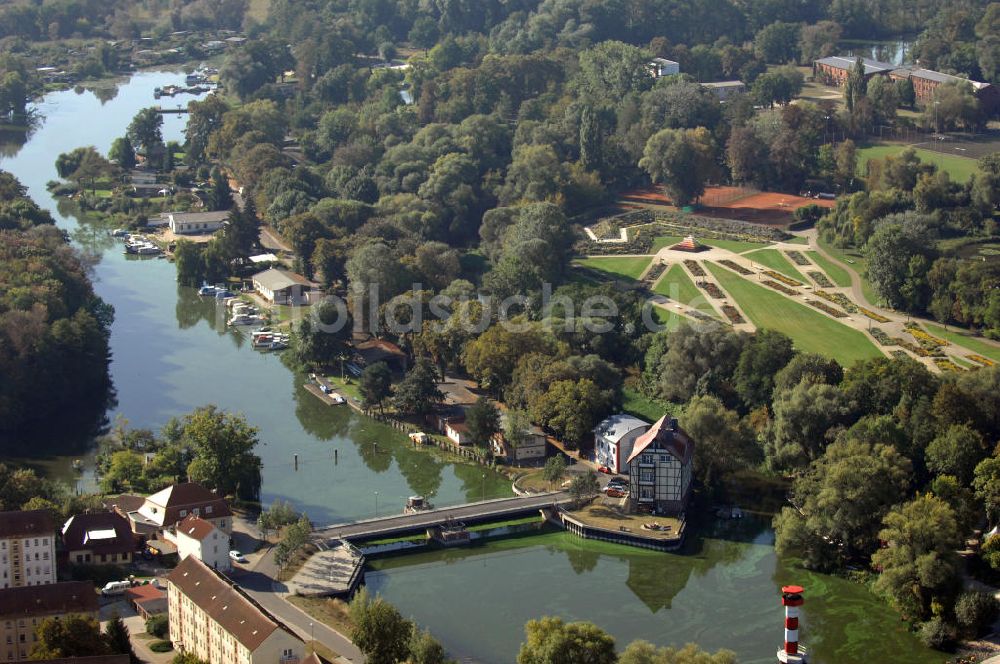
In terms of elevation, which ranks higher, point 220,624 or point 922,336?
point 220,624

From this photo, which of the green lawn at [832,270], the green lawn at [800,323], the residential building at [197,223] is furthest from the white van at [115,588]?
the residential building at [197,223]

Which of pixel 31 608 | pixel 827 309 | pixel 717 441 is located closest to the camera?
pixel 31 608

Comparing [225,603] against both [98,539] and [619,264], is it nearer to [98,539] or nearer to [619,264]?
[98,539]

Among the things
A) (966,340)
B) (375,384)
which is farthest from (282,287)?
(966,340)

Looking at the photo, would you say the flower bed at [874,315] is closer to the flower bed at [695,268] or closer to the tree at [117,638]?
the flower bed at [695,268]

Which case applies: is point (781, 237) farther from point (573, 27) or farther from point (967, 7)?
point (967, 7)
